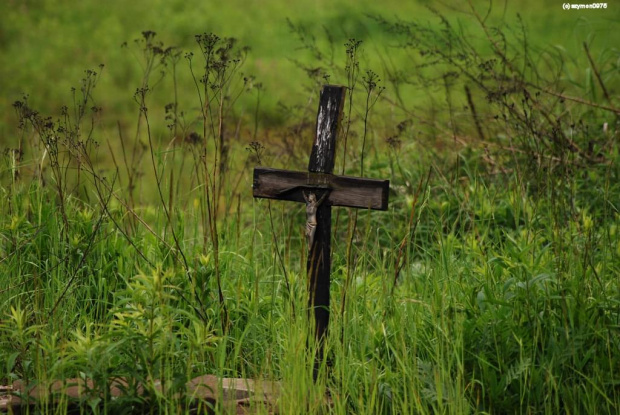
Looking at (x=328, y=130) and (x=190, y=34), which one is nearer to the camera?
(x=328, y=130)

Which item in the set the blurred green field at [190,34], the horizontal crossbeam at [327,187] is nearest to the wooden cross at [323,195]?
the horizontal crossbeam at [327,187]

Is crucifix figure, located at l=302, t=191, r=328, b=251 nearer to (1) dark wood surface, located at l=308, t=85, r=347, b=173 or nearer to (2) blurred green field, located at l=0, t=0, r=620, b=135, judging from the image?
(1) dark wood surface, located at l=308, t=85, r=347, b=173

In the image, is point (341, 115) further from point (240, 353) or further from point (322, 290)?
point (240, 353)

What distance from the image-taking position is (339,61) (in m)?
11.9

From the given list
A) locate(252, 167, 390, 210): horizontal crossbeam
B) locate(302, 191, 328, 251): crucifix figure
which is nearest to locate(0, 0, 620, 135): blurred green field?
locate(252, 167, 390, 210): horizontal crossbeam

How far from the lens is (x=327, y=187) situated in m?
3.33

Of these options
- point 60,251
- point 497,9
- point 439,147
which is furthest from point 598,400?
point 497,9

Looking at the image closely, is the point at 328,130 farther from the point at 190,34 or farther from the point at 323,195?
the point at 190,34

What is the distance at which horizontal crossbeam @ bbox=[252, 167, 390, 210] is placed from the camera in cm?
326

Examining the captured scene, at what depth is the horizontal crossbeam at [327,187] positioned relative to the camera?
3.26 metres

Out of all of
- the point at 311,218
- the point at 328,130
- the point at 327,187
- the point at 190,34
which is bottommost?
the point at 311,218

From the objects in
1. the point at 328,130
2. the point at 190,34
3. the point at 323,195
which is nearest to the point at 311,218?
the point at 323,195

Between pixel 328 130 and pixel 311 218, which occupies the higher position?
pixel 328 130

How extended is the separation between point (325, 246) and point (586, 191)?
108 inches
